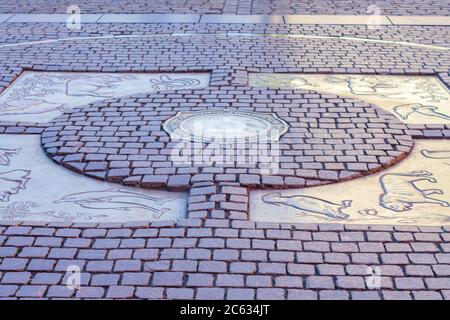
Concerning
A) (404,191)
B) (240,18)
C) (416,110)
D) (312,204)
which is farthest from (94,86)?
(240,18)

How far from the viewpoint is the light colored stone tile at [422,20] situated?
11.9 meters

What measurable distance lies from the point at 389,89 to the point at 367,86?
0.27 meters

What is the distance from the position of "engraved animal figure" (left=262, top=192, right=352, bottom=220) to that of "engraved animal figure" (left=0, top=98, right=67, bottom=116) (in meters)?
3.11

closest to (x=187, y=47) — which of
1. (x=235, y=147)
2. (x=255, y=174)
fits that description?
(x=235, y=147)

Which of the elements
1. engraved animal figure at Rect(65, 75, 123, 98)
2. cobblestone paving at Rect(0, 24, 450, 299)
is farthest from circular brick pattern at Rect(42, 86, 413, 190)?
engraved animal figure at Rect(65, 75, 123, 98)

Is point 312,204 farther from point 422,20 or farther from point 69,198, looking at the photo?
point 422,20

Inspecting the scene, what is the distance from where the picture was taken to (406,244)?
5094mm

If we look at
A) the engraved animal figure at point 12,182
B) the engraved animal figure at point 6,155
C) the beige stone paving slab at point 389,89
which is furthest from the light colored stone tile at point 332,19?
the engraved animal figure at point 12,182

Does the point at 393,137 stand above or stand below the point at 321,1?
below

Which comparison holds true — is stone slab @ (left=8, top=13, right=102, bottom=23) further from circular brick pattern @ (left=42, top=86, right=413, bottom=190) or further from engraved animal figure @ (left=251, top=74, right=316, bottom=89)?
circular brick pattern @ (left=42, top=86, right=413, bottom=190)

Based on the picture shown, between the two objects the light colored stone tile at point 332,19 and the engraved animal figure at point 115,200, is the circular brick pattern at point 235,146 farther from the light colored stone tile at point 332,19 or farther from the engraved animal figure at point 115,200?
the light colored stone tile at point 332,19

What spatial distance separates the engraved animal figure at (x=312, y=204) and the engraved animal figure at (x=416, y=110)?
7.53 feet
